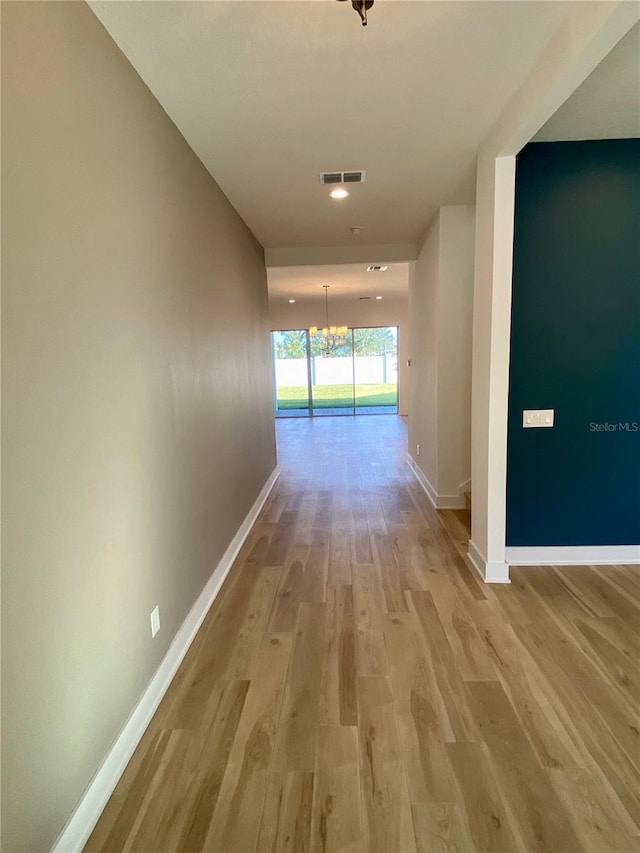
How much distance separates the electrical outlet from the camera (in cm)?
187

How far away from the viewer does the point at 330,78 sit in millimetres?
1938

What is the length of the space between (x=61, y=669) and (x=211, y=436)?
168 centimetres

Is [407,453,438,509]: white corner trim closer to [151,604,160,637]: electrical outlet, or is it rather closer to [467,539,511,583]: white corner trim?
[467,539,511,583]: white corner trim

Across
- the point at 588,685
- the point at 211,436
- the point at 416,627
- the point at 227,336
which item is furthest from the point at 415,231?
the point at 588,685

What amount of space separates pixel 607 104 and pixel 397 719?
3193 mm

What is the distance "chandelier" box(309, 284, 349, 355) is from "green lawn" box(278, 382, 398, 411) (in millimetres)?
1090

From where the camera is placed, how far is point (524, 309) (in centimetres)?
279

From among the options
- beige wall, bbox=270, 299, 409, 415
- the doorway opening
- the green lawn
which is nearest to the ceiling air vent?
beige wall, bbox=270, 299, 409, 415

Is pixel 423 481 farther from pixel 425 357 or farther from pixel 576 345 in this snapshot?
pixel 576 345

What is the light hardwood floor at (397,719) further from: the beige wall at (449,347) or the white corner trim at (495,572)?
the beige wall at (449,347)


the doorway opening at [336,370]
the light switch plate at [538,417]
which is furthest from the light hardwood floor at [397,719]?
the doorway opening at [336,370]

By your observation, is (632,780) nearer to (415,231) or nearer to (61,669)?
(61,669)

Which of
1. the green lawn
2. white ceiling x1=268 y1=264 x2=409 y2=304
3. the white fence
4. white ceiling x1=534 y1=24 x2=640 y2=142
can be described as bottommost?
the green lawn

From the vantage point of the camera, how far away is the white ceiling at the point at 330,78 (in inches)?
62.9
